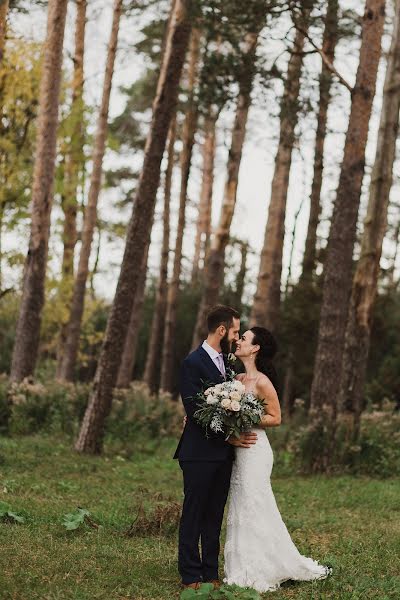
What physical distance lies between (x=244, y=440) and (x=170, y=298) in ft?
73.5

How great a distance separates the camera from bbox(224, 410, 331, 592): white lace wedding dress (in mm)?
7297

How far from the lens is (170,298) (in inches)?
1164

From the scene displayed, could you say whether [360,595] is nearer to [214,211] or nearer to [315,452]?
[315,452]

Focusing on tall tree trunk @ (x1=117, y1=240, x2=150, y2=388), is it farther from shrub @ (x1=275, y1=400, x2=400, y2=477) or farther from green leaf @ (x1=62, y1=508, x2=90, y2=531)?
green leaf @ (x1=62, y1=508, x2=90, y2=531)

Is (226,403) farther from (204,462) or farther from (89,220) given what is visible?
(89,220)

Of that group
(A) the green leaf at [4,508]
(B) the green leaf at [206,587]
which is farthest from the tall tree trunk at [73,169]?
(B) the green leaf at [206,587]

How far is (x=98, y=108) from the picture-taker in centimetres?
2592

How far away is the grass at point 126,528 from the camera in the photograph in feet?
23.4

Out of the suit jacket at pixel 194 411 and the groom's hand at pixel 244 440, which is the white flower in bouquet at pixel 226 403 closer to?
the suit jacket at pixel 194 411

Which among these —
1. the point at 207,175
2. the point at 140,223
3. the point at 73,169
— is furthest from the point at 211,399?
the point at 207,175

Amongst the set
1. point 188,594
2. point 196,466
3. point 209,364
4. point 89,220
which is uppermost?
point 89,220

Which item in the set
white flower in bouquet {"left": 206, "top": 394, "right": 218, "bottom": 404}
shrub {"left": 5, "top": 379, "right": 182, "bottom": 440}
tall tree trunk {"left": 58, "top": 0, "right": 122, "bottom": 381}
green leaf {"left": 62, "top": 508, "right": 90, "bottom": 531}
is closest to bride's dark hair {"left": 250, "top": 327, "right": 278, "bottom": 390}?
white flower in bouquet {"left": 206, "top": 394, "right": 218, "bottom": 404}

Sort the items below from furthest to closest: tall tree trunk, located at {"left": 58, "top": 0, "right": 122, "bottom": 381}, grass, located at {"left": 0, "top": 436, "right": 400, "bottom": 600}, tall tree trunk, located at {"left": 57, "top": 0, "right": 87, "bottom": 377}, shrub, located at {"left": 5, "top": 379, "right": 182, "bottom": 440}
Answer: tall tree trunk, located at {"left": 58, "top": 0, "right": 122, "bottom": 381}
tall tree trunk, located at {"left": 57, "top": 0, "right": 87, "bottom": 377}
shrub, located at {"left": 5, "top": 379, "right": 182, "bottom": 440}
grass, located at {"left": 0, "top": 436, "right": 400, "bottom": 600}

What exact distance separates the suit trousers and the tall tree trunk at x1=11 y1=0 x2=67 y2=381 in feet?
37.1
